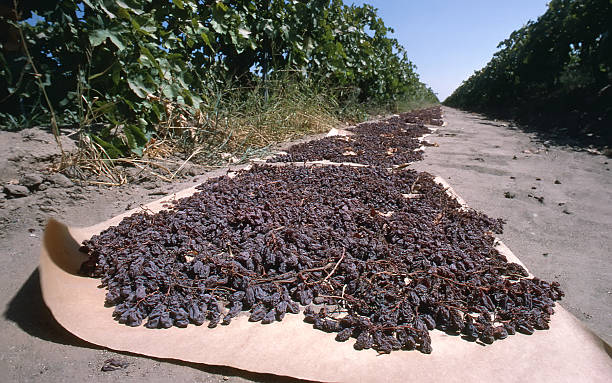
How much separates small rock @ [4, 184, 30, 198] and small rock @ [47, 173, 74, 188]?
194 millimetres

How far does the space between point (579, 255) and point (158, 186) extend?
2731 millimetres

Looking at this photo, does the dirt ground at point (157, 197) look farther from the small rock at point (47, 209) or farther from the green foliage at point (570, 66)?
the green foliage at point (570, 66)

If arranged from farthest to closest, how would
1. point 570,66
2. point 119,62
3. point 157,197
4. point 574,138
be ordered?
point 570,66 → point 574,138 → point 119,62 → point 157,197

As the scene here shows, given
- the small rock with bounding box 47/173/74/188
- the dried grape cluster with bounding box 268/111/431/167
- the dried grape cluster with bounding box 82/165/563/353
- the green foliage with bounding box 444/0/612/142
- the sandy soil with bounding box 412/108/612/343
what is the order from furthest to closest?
the green foliage with bounding box 444/0/612/142, the dried grape cluster with bounding box 268/111/431/167, the small rock with bounding box 47/173/74/188, the sandy soil with bounding box 412/108/612/343, the dried grape cluster with bounding box 82/165/563/353

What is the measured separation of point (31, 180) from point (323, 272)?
1.86 m

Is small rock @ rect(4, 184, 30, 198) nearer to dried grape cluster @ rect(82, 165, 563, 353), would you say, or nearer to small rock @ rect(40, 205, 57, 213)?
small rock @ rect(40, 205, 57, 213)

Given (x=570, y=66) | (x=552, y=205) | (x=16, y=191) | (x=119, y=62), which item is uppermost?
(x=570, y=66)

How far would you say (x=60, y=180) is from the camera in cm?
239

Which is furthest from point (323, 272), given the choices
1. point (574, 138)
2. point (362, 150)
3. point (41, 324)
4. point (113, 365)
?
point (574, 138)

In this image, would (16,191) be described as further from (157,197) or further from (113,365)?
(113,365)

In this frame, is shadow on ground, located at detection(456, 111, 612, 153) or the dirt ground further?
shadow on ground, located at detection(456, 111, 612, 153)

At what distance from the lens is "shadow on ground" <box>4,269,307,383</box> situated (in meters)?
1.14

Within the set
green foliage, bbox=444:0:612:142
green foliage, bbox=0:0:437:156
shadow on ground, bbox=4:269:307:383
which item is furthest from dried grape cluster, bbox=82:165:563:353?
green foliage, bbox=444:0:612:142

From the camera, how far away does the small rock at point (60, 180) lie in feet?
7.76
